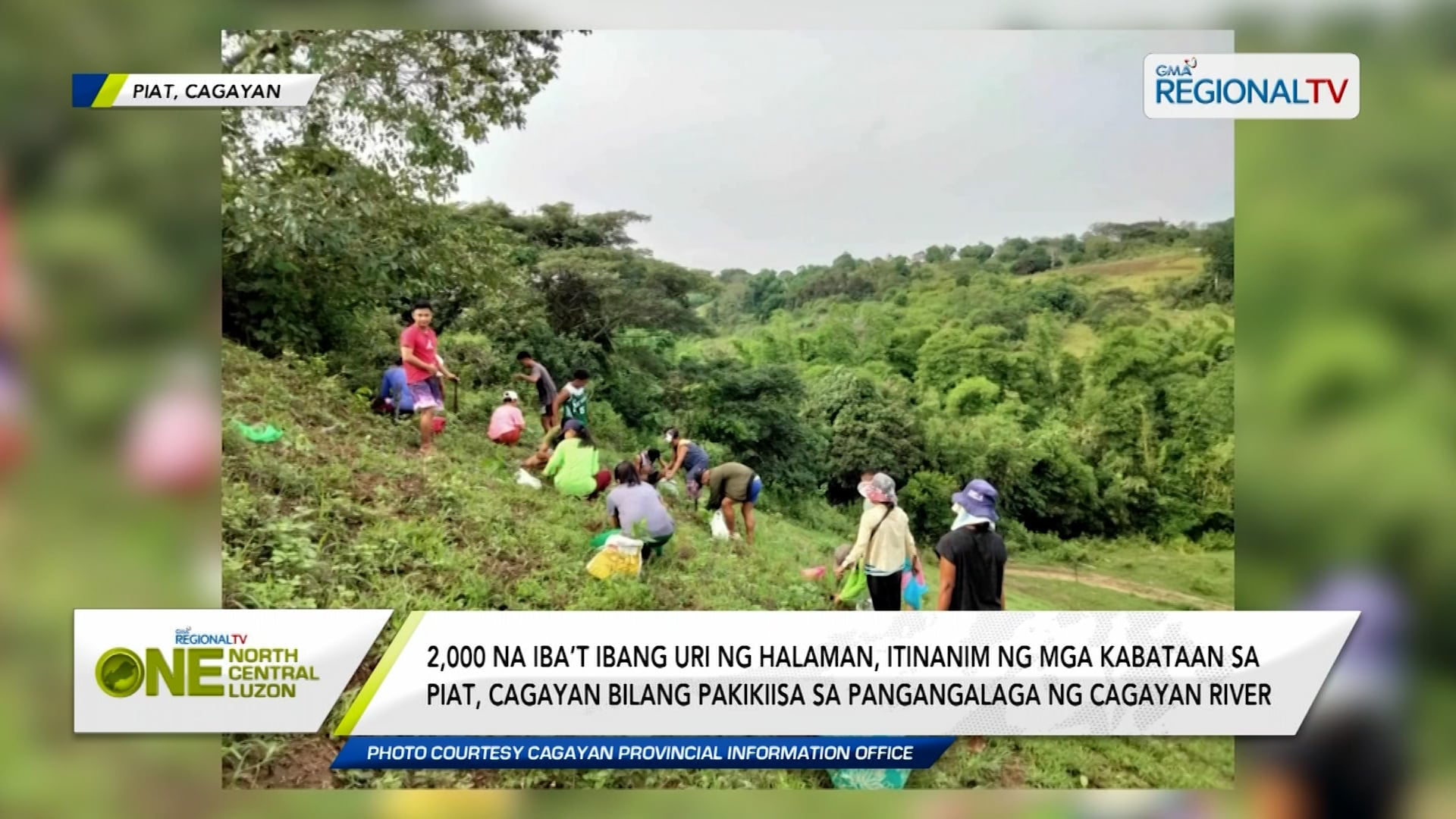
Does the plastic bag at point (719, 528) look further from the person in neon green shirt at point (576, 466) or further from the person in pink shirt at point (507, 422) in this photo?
the person in pink shirt at point (507, 422)

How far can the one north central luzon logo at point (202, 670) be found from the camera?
3.23 meters

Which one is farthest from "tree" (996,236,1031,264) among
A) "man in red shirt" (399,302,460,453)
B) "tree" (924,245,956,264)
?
"man in red shirt" (399,302,460,453)

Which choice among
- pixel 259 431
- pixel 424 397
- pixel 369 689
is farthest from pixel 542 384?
pixel 369 689

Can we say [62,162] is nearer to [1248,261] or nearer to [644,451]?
[644,451]

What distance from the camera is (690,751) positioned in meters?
3.26

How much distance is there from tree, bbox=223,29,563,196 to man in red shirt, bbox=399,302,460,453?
0.60m

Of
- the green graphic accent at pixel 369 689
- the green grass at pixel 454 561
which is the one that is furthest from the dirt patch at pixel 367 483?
the green graphic accent at pixel 369 689

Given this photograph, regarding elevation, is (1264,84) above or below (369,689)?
above

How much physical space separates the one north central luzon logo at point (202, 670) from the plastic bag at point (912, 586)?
→ 2.32 metres

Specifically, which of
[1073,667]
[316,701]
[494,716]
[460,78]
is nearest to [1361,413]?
[1073,667]

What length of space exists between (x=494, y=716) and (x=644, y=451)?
4.23ft

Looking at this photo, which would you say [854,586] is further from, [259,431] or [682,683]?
[259,431]

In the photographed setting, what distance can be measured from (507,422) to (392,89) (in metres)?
1.42

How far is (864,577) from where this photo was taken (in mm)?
3594
